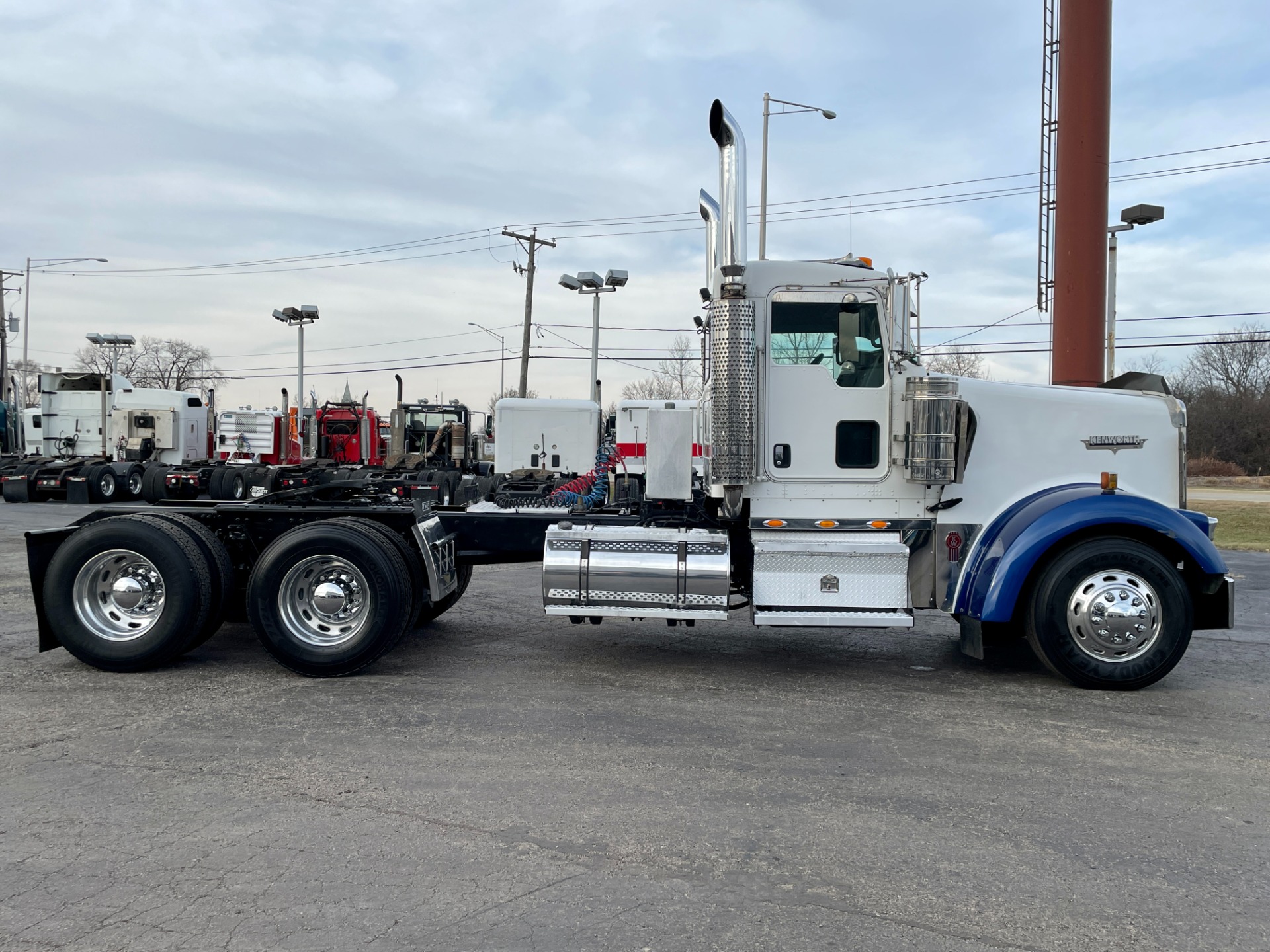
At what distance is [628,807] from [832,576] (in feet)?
9.41

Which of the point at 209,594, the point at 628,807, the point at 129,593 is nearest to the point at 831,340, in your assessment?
the point at 628,807

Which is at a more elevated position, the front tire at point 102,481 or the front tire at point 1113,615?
the front tire at point 102,481

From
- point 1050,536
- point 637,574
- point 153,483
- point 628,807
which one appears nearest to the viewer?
point 628,807

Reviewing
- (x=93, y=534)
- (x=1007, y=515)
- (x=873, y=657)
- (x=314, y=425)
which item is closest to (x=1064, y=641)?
(x=1007, y=515)

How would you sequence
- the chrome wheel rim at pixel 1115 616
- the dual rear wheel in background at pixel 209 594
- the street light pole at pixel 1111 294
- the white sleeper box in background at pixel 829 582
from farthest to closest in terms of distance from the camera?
the street light pole at pixel 1111 294, the dual rear wheel in background at pixel 209 594, the white sleeper box in background at pixel 829 582, the chrome wheel rim at pixel 1115 616

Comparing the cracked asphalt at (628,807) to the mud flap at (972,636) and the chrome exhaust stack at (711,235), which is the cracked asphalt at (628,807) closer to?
the mud flap at (972,636)

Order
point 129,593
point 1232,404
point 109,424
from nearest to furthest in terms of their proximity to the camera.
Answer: point 129,593 → point 109,424 → point 1232,404

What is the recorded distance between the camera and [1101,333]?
755 inches

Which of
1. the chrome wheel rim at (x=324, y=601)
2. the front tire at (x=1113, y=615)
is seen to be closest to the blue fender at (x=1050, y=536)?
the front tire at (x=1113, y=615)

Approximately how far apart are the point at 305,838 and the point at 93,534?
4105 mm

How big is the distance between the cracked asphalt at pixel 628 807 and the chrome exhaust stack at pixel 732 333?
1631mm

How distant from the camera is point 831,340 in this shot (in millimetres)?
7035

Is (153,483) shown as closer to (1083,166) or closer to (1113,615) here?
(1083,166)

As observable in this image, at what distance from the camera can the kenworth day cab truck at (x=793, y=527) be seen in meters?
6.73
